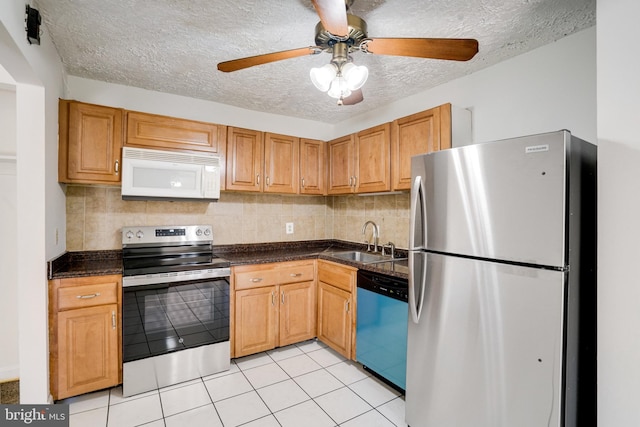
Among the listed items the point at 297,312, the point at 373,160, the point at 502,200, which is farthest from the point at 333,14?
the point at 297,312

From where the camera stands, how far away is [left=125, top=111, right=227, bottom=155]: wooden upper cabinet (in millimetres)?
2404

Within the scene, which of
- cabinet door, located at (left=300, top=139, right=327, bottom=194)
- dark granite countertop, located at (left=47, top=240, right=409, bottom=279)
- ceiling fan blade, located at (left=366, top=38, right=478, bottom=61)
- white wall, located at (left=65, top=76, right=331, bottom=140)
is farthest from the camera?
cabinet door, located at (left=300, top=139, right=327, bottom=194)

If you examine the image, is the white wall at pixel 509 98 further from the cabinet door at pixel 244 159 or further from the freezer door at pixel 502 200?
the freezer door at pixel 502 200

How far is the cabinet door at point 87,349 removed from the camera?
1941mm

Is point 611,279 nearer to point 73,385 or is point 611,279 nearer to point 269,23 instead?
point 269,23

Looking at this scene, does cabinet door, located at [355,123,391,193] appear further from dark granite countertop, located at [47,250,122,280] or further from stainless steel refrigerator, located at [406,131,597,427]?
dark granite countertop, located at [47,250,122,280]

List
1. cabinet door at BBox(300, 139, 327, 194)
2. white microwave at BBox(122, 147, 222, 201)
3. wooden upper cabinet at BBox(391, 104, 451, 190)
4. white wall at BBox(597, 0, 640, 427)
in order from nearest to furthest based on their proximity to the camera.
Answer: white wall at BBox(597, 0, 640, 427)
wooden upper cabinet at BBox(391, 104, 451, 190)
white microwave at BBox(122, 147, 222, 201)
cabinet door at BBox(300, 139, 327, 194)

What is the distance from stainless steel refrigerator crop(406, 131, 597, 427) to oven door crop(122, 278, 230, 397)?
1536mm

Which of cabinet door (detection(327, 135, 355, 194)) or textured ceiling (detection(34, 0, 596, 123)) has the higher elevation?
textured ceiling (detection(34, 0, 596, 123))

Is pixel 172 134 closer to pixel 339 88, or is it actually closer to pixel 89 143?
pixel 89 143

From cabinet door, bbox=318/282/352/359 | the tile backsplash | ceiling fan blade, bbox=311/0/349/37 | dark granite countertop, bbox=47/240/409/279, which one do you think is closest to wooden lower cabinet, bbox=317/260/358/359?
cabinet door, bbox=318/282/352/359

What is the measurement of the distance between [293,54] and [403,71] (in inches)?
42.5

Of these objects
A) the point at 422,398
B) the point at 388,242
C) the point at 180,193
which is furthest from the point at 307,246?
the point at 422,398

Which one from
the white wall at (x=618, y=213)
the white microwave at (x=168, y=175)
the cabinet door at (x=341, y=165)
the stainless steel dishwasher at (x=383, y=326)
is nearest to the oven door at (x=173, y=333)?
the white microwave at (x=168, y=175)
